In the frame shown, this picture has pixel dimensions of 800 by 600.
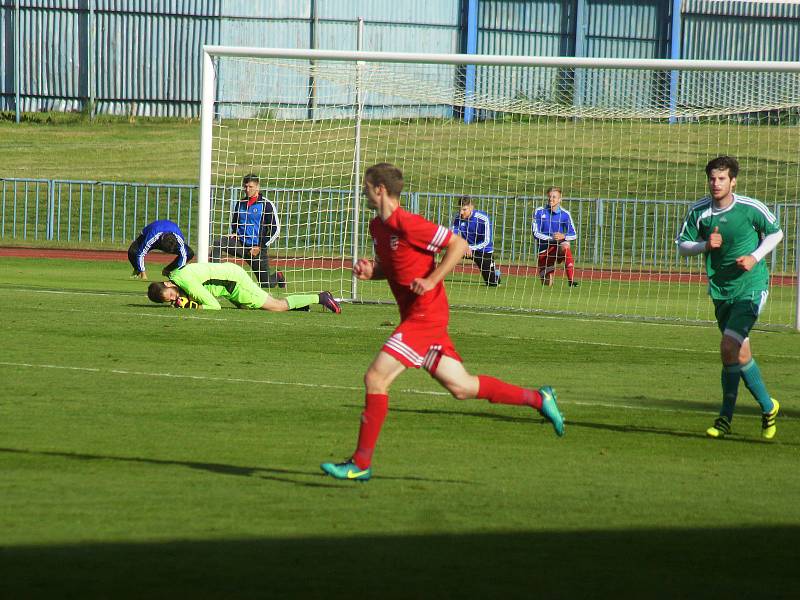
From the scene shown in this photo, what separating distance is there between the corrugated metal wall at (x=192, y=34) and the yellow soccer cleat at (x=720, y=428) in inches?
1298

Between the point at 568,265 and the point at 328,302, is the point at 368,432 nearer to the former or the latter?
the point at 328,302

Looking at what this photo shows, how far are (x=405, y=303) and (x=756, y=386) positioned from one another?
9.65 feet

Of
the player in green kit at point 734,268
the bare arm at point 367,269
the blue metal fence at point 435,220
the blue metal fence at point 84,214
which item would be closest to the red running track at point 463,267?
the blue metal fence at point 435,220

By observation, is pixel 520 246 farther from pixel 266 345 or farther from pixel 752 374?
pixel 752 374

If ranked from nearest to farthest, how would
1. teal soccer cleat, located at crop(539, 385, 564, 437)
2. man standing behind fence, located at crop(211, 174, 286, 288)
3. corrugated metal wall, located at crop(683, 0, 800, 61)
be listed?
1. teal soccer cleat, located at crop(539, 385, 564, 437)
2. man standing behind fence, located at crop(211, 174, 286, 288)
3. corrugated metal wall, located at crop(683, 0, 800, 61)

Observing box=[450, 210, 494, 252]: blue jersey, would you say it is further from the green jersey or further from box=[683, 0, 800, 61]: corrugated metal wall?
box=[683, 0, 800, 61]: corrugated metal wall

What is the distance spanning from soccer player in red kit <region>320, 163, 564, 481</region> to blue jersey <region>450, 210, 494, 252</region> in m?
15.0

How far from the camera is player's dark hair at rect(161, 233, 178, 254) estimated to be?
17.3m

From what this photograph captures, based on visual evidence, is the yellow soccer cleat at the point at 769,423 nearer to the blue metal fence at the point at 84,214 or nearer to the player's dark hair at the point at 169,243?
the player's dark hair at the point at 169,243

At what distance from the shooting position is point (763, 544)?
20.5 feet

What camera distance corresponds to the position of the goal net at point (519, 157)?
1917 centimetres

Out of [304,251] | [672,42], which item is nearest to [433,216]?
[304,251]

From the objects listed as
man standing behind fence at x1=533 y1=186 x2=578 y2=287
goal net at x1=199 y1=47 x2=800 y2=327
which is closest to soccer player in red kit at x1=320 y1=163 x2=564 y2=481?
goal net at x1=199 y1=47 x2=800 y2=327

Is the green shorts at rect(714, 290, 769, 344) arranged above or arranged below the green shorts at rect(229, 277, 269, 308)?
above
